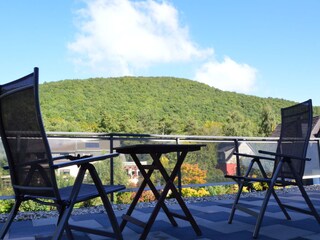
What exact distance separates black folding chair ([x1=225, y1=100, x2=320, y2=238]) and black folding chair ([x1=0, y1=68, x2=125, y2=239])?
4.53 feet

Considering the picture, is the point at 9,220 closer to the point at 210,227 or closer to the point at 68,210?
the point at 68,210

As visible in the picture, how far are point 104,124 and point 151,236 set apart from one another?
78.5ft

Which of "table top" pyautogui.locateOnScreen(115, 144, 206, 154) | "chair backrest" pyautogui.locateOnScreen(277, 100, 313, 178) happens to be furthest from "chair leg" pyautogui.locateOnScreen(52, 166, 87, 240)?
"chair backrest" pyautogui.locateOnScreen(277, 100, 313, 178)

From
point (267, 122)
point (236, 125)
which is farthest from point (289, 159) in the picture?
point (267, 122)

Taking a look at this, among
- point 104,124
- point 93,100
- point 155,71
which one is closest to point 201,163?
point 104,124

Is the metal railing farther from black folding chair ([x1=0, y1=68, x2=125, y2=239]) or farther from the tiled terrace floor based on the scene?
black folding chair ([x1=0, y1=68, x2=125, y2=239])

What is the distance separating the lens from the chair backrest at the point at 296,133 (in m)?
2.96

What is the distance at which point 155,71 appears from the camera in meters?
36.9

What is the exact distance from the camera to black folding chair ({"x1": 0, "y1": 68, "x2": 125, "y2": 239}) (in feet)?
5.86

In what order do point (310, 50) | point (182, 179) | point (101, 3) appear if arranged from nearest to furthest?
1. point (182, 179)
2. point (310, 50)
3. point (101, 3)

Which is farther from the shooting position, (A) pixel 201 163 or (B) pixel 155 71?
(B) pixel 155 71

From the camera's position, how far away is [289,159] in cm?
275

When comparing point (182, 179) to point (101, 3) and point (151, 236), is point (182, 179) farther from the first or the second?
point (101, 3)

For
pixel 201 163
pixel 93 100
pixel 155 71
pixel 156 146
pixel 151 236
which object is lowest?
pixel 151 236
